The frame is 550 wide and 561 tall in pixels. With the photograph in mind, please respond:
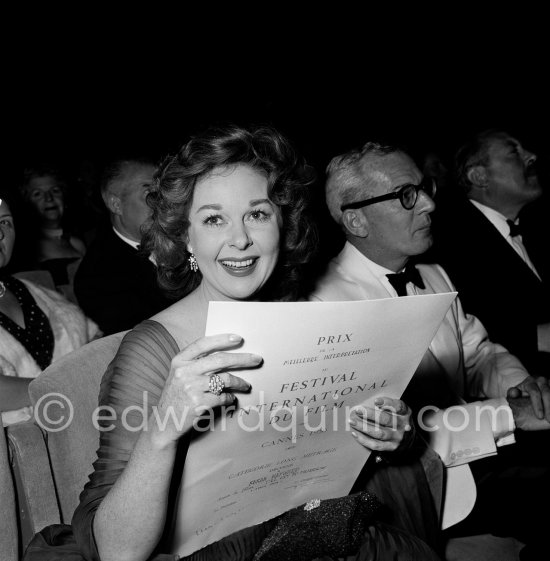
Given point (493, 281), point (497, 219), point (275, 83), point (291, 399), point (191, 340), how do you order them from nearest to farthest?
point (291, 399) < point (191, 340) < point (493, 281) < point (497, 219) < point (275, 83)

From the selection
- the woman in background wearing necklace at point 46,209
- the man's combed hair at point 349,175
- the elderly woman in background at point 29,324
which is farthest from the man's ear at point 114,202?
the woman in background wearing necklace at point 46,209

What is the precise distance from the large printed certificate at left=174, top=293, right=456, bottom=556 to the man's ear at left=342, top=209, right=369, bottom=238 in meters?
1.32

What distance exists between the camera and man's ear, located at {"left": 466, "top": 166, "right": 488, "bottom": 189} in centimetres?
387

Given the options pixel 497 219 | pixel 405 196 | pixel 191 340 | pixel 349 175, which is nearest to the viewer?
pixel 191 340

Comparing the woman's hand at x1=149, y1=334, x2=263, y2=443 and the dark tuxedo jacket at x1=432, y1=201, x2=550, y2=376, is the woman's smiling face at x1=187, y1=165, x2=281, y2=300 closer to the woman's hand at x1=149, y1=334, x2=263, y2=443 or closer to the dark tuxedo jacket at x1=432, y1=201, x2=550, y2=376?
the woman's hand at x1=149, y1=334, x2=263, y2=443

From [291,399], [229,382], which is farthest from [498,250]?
[229,382]

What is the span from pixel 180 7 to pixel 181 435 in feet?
22.0

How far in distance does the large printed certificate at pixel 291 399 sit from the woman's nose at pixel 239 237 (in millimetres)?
407

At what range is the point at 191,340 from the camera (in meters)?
1.50

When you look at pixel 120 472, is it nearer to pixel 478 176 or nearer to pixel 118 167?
pixel 118 167

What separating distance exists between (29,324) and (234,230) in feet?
5.25

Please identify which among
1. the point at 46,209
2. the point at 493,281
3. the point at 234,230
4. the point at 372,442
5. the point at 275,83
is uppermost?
the point at 275,83

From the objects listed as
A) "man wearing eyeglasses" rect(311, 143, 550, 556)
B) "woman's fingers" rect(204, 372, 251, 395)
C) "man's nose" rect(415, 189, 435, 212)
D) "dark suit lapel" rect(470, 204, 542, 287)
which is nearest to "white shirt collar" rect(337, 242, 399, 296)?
"man wearing eyeglasses" rect(311, 143, 550, 556)

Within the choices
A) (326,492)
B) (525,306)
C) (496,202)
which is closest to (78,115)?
Result: (496,202)
